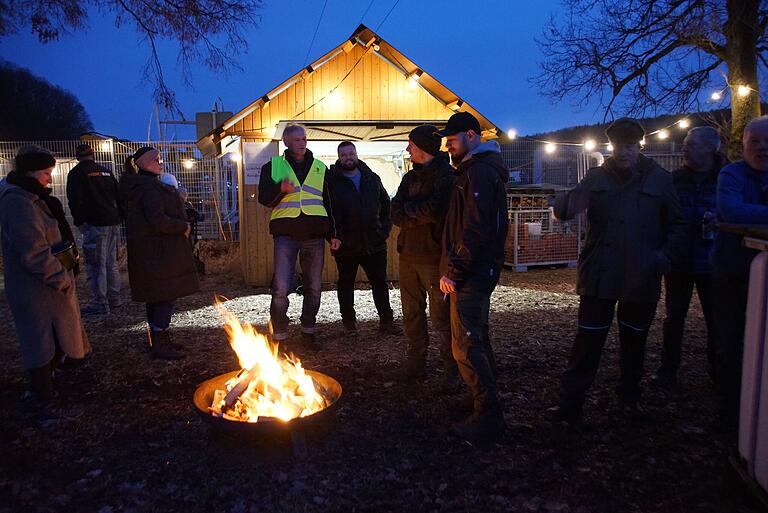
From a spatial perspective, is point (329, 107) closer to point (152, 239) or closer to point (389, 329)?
point (389, 329)

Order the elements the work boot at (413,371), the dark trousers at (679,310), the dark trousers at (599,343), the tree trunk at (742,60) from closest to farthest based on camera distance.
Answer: the dark trousers at (599,343) < the dark trousers at (679,310) < the work boot at (413,371) < the tree trunk at (742,60)

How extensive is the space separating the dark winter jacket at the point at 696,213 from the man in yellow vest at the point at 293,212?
10.0 ft

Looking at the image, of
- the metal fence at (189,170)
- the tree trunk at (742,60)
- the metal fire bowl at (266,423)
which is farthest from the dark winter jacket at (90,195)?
the tree trunk at (742,60)

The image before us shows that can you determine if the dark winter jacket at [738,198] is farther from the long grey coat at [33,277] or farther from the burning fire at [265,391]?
the long grey coat at [33,277]

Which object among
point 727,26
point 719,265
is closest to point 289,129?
point 719,265

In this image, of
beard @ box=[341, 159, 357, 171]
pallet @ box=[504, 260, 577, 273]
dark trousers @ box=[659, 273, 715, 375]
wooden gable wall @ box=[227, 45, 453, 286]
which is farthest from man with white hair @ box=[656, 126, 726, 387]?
pallet @ box=[504, 260, 577, 273]

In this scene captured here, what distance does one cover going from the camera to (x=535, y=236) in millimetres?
11195

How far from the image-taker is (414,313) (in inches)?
177

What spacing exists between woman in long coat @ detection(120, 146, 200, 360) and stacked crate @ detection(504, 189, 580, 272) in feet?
24.3

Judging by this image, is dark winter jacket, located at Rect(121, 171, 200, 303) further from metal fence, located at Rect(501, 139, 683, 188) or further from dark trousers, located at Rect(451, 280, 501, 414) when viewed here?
metal fence, located at Rect(501, 139, 683, 188)

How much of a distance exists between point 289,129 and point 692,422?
4080mm

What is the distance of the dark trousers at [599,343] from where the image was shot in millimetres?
3586

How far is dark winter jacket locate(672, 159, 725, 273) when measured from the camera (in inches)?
162

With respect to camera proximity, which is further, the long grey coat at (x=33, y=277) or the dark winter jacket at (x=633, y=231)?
the long grey coat at (x=33, y=277)
